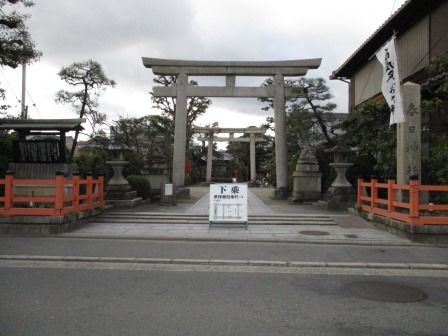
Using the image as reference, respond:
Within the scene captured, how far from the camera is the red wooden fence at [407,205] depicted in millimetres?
10758

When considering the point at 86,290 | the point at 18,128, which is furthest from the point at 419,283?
the point at 18,128

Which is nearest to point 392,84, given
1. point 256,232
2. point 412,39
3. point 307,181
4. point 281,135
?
point 256,232

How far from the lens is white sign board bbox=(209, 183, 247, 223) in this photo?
41.6ft

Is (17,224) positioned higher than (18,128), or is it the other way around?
(18,128)

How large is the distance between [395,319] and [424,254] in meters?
4.72

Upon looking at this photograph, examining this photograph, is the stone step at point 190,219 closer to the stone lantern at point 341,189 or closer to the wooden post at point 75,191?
the wooden post at point 75,191

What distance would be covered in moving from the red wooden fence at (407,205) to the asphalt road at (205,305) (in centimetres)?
355

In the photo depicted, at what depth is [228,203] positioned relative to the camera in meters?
12.8

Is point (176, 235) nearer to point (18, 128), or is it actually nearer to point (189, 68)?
point (18, 128)

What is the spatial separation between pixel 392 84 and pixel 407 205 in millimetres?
3581

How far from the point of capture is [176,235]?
1165cm

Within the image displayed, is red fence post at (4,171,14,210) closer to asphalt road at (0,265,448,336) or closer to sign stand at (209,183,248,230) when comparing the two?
asphalt road at (0,265,448,336)

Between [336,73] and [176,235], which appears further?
[336,73]

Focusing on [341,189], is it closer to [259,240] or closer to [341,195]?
[341,195]
